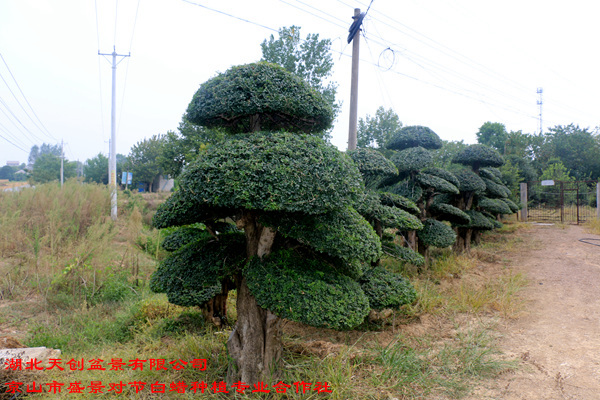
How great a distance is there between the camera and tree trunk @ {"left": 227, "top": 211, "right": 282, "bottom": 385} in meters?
2.81

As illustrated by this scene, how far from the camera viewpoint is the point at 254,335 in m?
2.87

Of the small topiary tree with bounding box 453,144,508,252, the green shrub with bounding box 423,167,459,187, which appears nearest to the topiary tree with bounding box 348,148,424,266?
the green shrub with bounding box 423,167,459,187

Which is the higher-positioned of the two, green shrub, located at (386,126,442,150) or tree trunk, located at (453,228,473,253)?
green shrub, located at (386,126,442,150)

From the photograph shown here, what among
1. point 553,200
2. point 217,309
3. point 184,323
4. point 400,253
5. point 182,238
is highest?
point 553,200

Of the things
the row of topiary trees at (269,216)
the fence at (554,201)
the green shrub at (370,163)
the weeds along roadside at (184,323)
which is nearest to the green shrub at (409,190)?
the weeds along roadside at (184,323)

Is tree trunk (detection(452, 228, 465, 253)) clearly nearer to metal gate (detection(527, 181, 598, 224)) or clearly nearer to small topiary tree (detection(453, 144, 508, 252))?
small topiary tree (detection(453, 144, 508, 252))

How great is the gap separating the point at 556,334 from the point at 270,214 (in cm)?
360

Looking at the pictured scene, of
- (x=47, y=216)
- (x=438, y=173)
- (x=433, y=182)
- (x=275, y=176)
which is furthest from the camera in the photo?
(x=438, y=173)

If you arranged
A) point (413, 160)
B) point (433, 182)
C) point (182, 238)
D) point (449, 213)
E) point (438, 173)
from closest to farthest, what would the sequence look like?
1. point (182, 238)
2. point (413, 160)
3. point (433, 182)
4. point (438, 173)
5. point (449, 213)

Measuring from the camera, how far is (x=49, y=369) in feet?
9.96

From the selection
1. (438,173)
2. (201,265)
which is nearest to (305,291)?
(201,265)

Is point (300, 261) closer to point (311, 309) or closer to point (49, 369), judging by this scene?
point (311, 309)

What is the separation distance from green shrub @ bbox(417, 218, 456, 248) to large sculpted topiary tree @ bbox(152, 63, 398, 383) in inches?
137

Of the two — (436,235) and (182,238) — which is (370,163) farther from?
(436,235)
